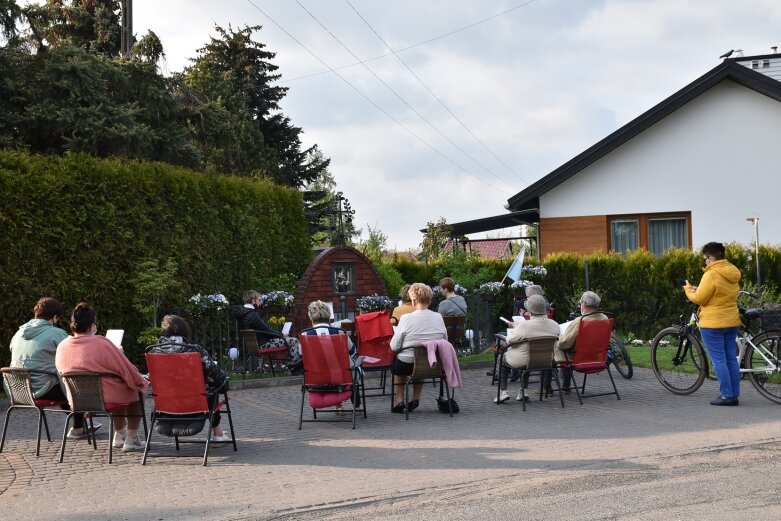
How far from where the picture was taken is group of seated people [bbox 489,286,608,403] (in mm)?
11250

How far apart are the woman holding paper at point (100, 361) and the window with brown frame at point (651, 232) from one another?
1695cm

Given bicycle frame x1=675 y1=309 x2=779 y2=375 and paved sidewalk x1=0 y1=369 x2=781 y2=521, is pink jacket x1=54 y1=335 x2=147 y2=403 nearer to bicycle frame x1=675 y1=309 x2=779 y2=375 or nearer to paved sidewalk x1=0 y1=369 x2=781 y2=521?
paved sidewalk x1=0 y1=369 x2=781 y2=521

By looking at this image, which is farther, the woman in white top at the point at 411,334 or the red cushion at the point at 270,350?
the red cushion at the point at 270,350

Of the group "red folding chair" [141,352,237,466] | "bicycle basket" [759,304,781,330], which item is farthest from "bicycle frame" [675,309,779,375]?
"red folding chair" [141,352,237,466]

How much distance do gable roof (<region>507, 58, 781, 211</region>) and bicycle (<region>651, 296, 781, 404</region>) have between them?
11839 millimetres

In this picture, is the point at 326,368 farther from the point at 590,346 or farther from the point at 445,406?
the point at 590,346

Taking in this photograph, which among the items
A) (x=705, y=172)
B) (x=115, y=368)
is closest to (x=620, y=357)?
(x=115, y=368)

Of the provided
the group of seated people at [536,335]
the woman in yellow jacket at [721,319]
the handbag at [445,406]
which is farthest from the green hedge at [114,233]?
the woman in yellow jacket at [721,319]

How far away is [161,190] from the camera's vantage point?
52.5 feet

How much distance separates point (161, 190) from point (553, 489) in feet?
35.8

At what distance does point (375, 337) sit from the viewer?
12195 mm

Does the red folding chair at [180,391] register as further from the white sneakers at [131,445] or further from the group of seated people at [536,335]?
the group of seated people at [536,335]

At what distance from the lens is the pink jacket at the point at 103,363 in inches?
346

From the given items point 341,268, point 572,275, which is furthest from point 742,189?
point 341,268
